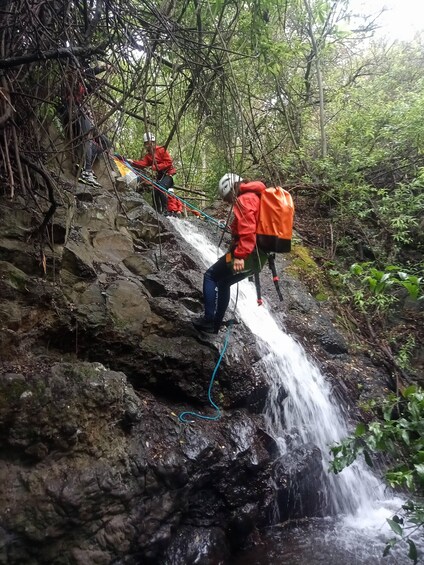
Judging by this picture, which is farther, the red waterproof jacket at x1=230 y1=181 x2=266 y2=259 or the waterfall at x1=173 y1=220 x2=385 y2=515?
the waterfall at x1=173 y1=220 x2=385 y2=515

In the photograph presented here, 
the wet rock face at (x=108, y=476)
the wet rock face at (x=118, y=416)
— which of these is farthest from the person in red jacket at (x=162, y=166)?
the wet rock face at (x=108, y=476)

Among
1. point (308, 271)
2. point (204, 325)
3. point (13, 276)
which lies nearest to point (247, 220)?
point (204, 325)

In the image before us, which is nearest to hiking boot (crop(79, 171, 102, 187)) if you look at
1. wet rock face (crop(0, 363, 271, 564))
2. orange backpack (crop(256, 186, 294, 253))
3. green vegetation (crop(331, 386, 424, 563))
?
orange backpack (crop(256, 186, 294, 253))

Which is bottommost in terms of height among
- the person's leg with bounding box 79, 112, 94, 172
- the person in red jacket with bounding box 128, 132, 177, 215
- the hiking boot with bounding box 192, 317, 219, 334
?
the hiking boot with bounding box 192, 317, 219, 334

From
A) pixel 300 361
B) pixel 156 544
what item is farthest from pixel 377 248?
pixel 156 544

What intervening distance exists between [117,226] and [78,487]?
3.30 m

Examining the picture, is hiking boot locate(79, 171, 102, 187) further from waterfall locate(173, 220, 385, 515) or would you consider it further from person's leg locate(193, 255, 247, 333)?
person's leg locate(193, 255, 247, 333)

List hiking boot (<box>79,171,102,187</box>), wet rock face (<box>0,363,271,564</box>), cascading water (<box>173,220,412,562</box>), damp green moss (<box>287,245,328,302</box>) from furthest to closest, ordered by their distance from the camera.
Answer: damp green moss (<box>287,245,328,302</box>), hiking boot (<box>79,171,102,187</box>), cascading water (<box>173,220,412,562</box>), wet rock face (<box>0,363,271,564</box>)

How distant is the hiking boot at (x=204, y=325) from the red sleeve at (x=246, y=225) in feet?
3.16

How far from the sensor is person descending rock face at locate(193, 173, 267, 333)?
3.88 meters

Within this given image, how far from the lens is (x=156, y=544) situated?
315 centimetres

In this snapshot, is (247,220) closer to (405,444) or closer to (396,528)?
(405,444)

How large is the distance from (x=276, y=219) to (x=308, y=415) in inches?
103

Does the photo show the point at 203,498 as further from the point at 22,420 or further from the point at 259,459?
the point at 22,420
